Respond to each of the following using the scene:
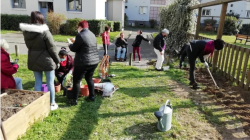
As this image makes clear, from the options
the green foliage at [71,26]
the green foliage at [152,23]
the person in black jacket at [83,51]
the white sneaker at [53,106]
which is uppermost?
the green foliage at [152,23]

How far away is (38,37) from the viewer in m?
3.37

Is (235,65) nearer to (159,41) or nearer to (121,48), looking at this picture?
(159,41)

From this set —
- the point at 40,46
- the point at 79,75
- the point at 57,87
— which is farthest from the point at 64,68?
the point at 40,46

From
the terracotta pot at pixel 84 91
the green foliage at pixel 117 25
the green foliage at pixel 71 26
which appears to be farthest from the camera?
the green foliage at pixel 117 25

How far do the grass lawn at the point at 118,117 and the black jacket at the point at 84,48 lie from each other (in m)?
1.06

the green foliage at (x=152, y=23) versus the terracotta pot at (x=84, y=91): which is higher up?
the green foliage at (x=152, y=23)

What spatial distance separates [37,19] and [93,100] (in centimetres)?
214

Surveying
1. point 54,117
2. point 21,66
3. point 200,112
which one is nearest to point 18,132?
point 54,117

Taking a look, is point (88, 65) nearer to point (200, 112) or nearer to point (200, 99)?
point (200, 112)

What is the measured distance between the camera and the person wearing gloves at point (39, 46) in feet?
10.9

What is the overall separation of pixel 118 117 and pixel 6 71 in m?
2.25

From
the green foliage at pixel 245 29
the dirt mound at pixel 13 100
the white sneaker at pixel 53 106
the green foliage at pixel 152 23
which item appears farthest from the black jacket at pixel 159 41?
the green foliage at pixel 152 23

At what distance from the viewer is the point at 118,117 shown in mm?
3924

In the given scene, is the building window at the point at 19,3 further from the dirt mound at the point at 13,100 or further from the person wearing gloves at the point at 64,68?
the dirt mound at the point at 13,100
